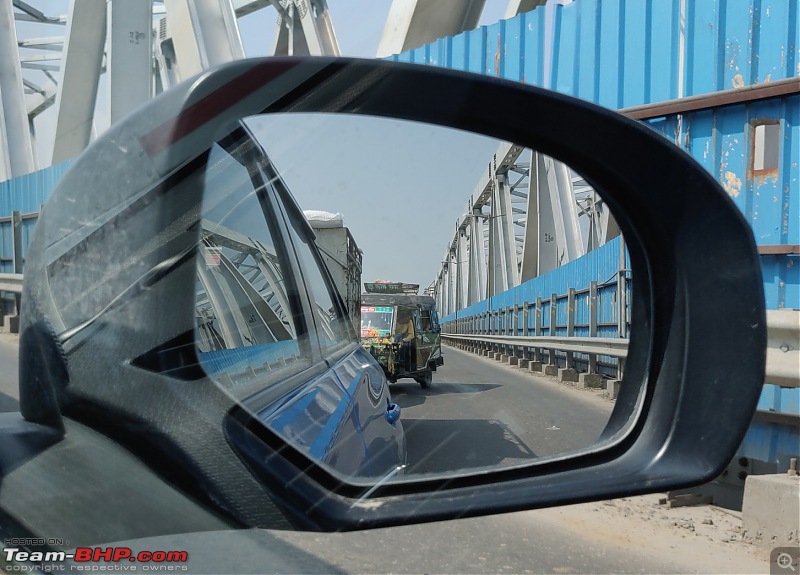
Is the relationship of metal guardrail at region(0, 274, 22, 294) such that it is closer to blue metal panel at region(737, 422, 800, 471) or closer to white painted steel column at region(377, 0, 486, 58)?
blue metal panel at region(737, 422, 800, 471)

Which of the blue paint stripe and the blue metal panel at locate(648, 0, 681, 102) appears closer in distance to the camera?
the blue paint stripe

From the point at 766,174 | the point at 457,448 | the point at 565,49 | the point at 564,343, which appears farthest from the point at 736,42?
the point at 457,448

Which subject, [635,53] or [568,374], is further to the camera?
[568,374]

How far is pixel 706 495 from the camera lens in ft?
14.4

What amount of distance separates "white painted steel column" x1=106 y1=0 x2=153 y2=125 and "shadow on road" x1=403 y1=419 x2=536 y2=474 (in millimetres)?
9878

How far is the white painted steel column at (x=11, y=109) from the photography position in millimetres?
5227

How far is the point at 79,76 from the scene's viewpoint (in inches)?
491

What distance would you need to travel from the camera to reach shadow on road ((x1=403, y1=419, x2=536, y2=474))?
171 cm

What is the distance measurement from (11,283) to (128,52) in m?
10.9

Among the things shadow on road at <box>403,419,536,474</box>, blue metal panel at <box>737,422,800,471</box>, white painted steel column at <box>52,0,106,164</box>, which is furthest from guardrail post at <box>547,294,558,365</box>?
white painted steel column at <box>52,0,106,164</box>

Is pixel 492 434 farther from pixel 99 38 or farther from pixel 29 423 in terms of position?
pixel 99 38

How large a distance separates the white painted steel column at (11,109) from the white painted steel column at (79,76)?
2.44 metres

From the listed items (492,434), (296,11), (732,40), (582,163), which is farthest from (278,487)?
(296,11)

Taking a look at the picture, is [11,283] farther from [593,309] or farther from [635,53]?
[593,309]
